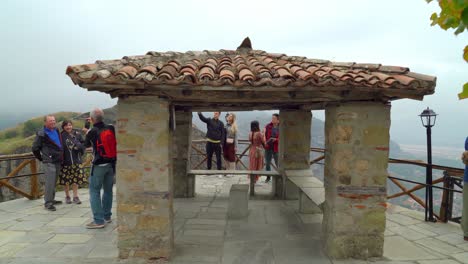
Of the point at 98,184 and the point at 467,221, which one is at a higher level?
the point at 98,184

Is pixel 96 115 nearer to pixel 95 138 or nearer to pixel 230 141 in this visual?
pixel 95 138

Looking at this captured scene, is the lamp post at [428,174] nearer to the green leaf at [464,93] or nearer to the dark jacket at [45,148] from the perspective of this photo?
the green leaf at [464,93]

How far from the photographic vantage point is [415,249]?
158 inches

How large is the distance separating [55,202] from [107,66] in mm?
3859

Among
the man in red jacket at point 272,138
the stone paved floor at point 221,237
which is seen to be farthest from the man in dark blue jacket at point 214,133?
the stone paved floor at point 221,237

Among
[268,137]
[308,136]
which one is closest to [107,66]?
[308,136]

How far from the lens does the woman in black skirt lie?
5.60 meters

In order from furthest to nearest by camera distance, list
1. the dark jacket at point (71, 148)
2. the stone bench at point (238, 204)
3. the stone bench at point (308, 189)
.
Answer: the dark jacket at point (71, 148) < the stone bench at point (238, 204) < the stone bench at point (308, 189)

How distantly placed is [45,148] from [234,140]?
4416 millimetres

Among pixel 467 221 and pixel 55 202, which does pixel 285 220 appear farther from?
pixel 55 202

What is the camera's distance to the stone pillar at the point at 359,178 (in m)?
3.66

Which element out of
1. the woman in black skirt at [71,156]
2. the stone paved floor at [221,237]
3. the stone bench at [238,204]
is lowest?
the stone paved floor at [221,237]

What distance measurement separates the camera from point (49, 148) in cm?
535

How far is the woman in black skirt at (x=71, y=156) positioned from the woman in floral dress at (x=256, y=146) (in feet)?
13.4
